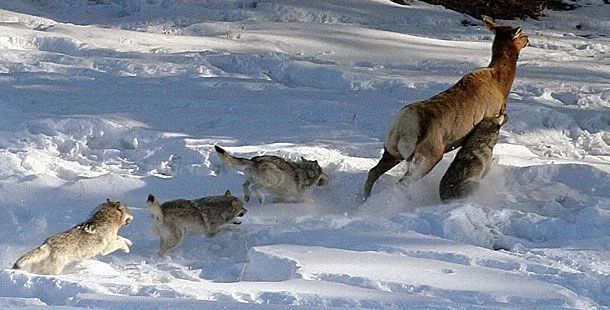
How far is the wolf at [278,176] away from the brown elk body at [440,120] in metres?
0.61

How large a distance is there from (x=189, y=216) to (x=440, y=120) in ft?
8.65

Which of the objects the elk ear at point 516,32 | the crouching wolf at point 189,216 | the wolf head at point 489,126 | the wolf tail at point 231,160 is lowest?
the crouching wolf at point 189,216

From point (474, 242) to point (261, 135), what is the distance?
12.5ft

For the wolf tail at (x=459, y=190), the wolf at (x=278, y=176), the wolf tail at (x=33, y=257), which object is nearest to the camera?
the wolf tail at (x=33, y=257)

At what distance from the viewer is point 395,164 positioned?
9.10 meters

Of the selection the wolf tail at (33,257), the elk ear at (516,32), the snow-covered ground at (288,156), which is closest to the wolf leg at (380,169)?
the snow-covered ground at (288,156)

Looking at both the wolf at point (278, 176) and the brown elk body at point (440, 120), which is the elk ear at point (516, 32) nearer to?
the brown elk body at point (440, 120)

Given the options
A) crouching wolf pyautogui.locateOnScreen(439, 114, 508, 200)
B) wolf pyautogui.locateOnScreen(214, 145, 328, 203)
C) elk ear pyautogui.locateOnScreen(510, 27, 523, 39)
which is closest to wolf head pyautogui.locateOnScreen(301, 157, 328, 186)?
wolf pyautogui.locateOnScreen(214, 145, 328, 203)

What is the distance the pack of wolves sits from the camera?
712cm

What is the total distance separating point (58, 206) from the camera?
8133 mm

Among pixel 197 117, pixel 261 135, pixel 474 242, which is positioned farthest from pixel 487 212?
pixel 197 117

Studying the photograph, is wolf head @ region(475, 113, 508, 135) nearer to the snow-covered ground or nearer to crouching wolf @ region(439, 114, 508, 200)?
crouching wolf @ region(439, 114, 508, 200)

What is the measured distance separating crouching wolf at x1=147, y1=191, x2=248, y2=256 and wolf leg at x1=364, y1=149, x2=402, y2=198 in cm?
144

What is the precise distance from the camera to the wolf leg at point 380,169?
29.1ft
